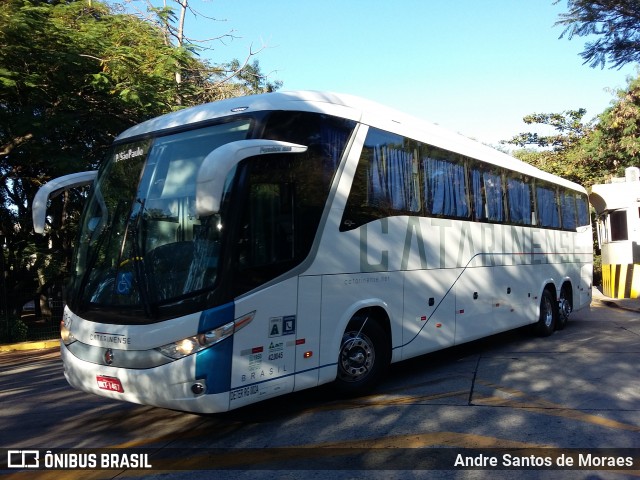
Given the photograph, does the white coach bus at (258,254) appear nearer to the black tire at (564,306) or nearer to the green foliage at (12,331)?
the black tire at (564,306)

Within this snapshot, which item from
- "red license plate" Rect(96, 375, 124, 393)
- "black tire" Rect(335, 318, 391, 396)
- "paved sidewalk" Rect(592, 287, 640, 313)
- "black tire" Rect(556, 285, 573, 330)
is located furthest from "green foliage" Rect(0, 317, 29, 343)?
"paved sidewalk" Rect(592, 287, 640, 313)

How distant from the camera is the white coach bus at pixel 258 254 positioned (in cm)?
478

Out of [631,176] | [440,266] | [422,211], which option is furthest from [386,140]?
[631,176]

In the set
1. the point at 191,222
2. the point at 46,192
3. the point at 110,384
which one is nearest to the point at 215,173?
the point at 191,222

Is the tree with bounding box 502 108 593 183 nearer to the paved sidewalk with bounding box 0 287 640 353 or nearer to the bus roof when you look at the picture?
the paved sidewalk with bounding box 0 287 640 353

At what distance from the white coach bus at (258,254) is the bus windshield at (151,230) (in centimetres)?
1

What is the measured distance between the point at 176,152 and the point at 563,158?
26.1m

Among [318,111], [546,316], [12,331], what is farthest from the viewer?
[12,331]

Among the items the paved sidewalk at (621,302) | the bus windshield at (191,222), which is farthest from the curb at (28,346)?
the paved sidewalk at (621,302)

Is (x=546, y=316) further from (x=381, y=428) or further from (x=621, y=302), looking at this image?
(x=621, y=302)

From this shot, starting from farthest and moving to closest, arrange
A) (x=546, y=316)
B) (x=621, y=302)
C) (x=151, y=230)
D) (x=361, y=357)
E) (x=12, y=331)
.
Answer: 1. (x=621, y=302)
2. (x=12, y=331)
3. (x=546, y=316)
4. (x=361, y=357)
5. (x=151, y=230)

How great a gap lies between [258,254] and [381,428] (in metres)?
2.05

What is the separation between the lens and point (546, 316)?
1103 cm

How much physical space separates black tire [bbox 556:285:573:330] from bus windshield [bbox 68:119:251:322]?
9.24 meters
